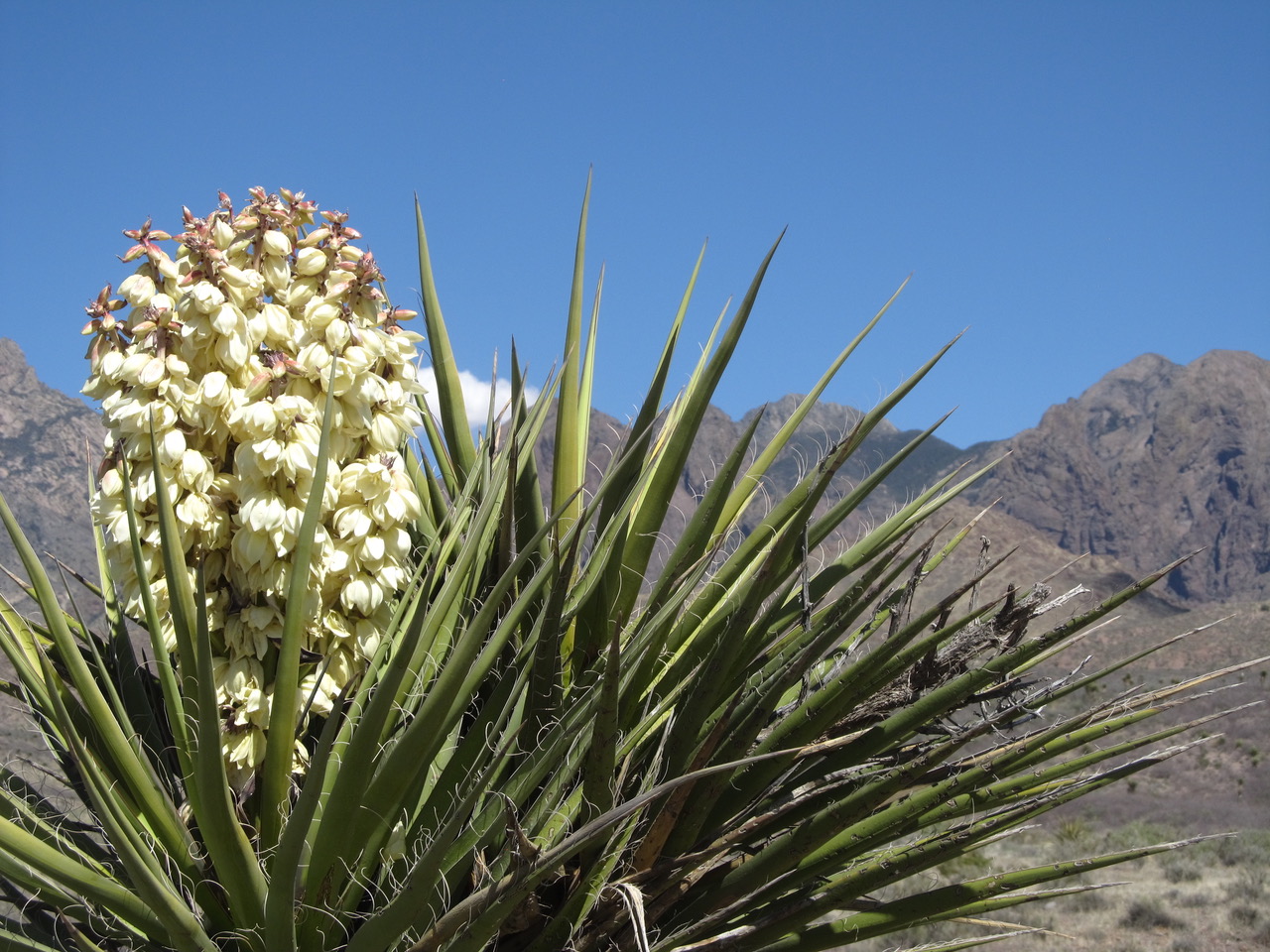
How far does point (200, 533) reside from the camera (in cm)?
173

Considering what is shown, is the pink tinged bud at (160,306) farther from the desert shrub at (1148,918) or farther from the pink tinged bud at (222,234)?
the desert shrub at (1148,918)

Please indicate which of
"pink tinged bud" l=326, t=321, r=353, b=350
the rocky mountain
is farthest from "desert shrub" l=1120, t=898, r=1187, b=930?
the rocky mountain

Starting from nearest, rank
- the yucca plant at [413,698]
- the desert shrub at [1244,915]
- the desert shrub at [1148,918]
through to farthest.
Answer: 1. the yucca plant at [413,698]
2. the desert shrub at [1244,915]
3. the desert shrub at [1148,918]

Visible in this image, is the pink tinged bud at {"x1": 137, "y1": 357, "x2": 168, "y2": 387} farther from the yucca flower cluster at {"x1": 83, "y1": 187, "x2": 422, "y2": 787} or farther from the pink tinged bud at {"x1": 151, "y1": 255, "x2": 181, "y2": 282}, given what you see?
the pink tinged bud at {"x1": 151, "y1": 255, "x2": 181, "y2": 282}

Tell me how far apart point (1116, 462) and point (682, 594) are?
4096 inches

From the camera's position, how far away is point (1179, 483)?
295 ft

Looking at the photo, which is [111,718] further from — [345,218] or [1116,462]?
[1116,462]

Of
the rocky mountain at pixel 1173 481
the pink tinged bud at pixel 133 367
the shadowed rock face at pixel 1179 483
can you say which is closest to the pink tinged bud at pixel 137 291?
the pink tinged bud at pixel 133 367

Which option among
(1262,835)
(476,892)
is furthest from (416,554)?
(1262,835)

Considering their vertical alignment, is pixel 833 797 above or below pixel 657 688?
below

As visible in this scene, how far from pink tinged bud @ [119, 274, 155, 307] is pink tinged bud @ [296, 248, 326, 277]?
0.24 m

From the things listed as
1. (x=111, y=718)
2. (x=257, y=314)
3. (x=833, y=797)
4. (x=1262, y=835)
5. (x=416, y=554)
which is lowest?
(x=1262, y=835)

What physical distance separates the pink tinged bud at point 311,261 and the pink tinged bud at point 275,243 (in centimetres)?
3

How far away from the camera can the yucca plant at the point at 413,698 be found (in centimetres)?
156
